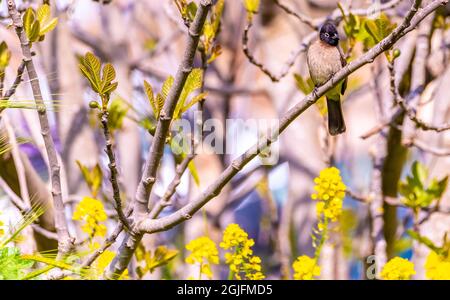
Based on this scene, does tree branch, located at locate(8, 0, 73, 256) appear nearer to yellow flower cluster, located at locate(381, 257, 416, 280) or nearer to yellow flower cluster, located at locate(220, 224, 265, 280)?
yellow flower cluster, located at locate(220, 224, 265, 280)

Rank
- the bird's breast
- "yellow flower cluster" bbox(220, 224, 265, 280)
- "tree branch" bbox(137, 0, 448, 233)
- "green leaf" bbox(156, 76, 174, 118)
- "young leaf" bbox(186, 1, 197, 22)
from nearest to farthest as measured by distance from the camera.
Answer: "tree branch" bbox(137, 0, 448, 233) < "green leaf" bbox(156, 76, 174, 118) < "yellow flower cluster" bbox(220, 224, 265, 280) < "young leaf" bbox(186, 1, 197, 22) < the bird's breast

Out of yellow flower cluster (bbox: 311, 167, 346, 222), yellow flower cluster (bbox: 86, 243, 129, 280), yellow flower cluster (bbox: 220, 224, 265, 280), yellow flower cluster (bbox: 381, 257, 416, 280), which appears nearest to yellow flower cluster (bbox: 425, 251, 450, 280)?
yellow flower cluster (bbox: 381, 257, 416, 280)

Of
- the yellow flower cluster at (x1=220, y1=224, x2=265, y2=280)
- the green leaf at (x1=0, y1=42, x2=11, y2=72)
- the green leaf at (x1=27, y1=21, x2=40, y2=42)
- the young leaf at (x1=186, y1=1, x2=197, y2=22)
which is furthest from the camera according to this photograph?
the green leaf at (x1=0, y1=42, x2=11, y2=72)

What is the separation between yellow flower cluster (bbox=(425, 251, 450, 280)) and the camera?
2218 millimetres

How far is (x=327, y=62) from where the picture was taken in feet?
8.98

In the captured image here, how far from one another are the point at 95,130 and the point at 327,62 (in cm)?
152

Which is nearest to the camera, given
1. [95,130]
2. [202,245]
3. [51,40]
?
[202,245]

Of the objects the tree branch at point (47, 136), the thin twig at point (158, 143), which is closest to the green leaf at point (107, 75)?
A: the thin twig at point (158, 143)

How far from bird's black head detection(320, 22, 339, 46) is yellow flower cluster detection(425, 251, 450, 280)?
88cm

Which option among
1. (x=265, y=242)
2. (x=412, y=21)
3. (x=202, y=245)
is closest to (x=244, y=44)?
(x=202, y=245)

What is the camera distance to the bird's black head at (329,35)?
9.11 feet

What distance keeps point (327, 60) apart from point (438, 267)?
0.88 metres
